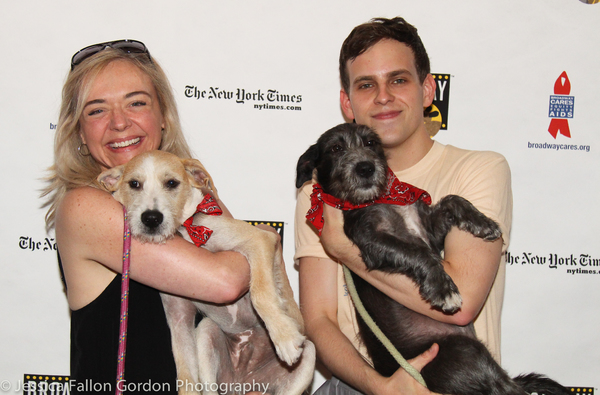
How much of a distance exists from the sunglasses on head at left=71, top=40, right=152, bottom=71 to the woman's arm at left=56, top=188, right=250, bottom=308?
3.13 ft

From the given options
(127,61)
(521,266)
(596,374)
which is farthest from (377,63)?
(596,374)

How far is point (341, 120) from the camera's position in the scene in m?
3.93

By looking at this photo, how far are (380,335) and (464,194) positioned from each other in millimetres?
1007

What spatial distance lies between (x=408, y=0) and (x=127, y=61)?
249cm

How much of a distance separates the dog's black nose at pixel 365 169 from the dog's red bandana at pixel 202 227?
891mm

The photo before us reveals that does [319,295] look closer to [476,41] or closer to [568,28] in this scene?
[476,41]

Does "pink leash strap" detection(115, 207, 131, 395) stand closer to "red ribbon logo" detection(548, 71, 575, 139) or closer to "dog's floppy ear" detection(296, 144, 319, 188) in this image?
"dog's floppy ear" detection(296, 144, 319, 188)

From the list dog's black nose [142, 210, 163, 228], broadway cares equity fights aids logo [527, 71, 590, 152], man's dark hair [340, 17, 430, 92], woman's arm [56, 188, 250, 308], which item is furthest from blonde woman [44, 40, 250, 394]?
broadway cares equity fights aids logo [527, 71, 590, 152]

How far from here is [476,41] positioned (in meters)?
3.86

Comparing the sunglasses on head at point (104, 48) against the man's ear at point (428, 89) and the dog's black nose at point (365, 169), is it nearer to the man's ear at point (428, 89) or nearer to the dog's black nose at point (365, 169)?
the dog's black nose at point (365, 169)

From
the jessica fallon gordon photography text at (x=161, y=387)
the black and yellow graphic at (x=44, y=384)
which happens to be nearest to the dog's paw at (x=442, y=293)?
the jessica fallon gordon photography text at (x=161, y=387)

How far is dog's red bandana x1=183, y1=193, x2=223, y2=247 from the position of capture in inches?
96.1

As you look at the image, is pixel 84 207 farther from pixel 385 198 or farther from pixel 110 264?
pixel 385 198

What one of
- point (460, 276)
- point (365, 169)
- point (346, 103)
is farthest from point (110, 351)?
point (346, 103)
